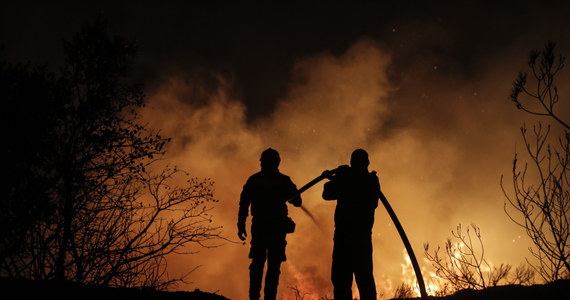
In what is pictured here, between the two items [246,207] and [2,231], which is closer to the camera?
[246,207]

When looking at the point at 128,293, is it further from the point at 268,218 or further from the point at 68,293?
the point at 268,218

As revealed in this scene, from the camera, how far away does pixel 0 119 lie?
893cm

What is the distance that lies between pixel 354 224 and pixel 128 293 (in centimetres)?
428

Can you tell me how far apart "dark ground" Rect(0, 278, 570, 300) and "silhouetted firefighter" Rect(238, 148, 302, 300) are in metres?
1.35

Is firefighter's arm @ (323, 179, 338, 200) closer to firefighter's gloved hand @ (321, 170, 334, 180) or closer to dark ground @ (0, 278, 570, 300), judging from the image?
firefighter's gloved hand @ (321, 170, 334, 180)

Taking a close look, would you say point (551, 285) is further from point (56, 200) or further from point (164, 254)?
point (56, 200)

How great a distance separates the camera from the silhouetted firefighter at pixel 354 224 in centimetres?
547

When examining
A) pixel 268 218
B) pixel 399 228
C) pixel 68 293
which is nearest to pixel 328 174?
pixel 268 218

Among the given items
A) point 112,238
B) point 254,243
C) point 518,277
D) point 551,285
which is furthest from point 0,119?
point 518,277

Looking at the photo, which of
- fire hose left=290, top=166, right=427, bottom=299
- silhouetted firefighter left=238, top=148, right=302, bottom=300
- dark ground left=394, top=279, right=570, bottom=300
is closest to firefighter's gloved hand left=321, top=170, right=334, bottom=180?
fire hose left=290, top=166, right=427, bottom=299

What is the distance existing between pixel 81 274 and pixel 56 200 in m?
2.24

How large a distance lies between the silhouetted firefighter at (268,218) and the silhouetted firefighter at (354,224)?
121 cm

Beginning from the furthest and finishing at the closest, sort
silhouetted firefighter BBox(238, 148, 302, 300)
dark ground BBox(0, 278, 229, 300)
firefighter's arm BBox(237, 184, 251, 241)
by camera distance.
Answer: firefighter's arm BBox(237, 184, 251, 241)
silhouetted firefighter BBox(238, 148, 302, 300)
dark ground BBox(0, 278, 229, 300)

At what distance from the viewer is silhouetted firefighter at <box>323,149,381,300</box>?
5473 millimetres
